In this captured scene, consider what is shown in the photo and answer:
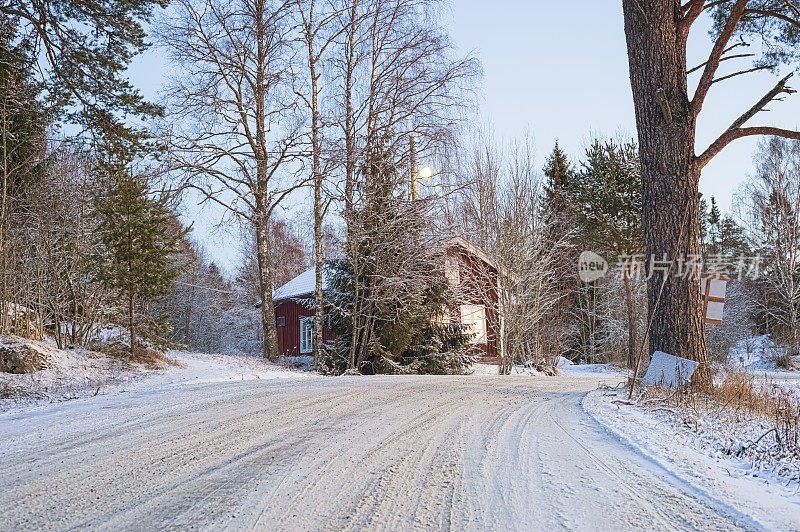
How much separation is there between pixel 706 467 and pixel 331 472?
2345 mm

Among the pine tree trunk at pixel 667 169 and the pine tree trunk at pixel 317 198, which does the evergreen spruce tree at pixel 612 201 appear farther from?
the pine tree trunk at pixel 667 169

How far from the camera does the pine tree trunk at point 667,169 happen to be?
23.5 feet

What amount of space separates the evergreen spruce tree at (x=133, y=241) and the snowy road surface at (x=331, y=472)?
7.89 metres

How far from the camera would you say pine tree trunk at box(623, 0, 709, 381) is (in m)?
7.15

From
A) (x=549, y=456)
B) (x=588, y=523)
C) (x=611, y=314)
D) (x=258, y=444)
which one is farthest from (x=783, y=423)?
(x=611, y=314)

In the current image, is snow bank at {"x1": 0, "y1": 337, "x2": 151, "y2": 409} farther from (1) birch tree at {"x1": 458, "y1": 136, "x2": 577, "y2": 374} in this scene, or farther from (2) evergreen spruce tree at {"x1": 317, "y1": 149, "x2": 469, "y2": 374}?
(1) birch tree at {"x1": 458, "y1": 136, "x2": 577, "y2": 374}

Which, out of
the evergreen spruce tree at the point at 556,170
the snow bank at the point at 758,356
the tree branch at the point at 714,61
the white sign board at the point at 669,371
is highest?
the evergreen spruce tree at the point at 556,170

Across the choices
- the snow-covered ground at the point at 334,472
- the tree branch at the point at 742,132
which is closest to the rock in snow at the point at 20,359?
the snow-covered ground at the point at 334,472

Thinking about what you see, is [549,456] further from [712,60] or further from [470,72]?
[470,72]

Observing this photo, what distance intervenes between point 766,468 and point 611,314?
2815cm

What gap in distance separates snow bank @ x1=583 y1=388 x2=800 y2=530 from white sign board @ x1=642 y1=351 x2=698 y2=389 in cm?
129

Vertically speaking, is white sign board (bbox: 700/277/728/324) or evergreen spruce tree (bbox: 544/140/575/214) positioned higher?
evergreen spruce tree (bbox: 544/140/575/214)

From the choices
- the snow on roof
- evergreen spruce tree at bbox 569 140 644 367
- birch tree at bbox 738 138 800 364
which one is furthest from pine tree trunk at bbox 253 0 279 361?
birch tree at bbox 738 138 800 364

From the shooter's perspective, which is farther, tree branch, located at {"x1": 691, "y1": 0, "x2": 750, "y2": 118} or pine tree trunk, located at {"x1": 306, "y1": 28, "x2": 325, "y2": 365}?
pine tree trunk, located at {"x1": 306, "y1": 28, "x2": 325, "y2": 365}
